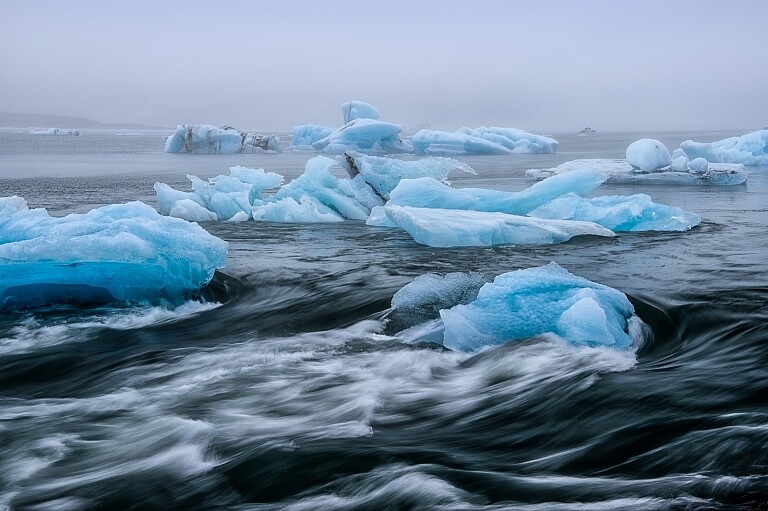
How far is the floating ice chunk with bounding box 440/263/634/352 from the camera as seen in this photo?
5.16m

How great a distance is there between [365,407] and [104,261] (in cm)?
303

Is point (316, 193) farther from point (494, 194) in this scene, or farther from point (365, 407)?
point (365, 407)

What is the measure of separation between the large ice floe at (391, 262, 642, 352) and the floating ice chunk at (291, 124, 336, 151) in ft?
120

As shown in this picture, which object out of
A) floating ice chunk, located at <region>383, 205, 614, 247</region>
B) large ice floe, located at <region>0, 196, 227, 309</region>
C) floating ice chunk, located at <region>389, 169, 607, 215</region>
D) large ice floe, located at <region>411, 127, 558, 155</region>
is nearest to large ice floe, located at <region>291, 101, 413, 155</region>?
large ice floe, located at <region>411, 127, 558, 155</region>

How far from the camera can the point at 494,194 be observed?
1121 cm

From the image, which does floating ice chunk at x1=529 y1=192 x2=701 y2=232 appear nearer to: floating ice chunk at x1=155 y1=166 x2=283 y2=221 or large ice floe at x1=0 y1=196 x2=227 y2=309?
floating ice chunk at x1=155 y1=166 x2=283 y2=221

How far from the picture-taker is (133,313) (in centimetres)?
647

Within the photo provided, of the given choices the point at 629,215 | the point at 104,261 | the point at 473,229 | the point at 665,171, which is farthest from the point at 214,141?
the point at 104,261

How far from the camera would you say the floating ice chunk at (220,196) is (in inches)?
481

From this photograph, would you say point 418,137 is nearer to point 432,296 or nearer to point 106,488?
point 432,296

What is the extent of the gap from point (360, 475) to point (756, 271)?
5.65m

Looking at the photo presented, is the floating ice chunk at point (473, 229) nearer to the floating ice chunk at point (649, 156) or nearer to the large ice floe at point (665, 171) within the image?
the large ice floe at point (665, 171)

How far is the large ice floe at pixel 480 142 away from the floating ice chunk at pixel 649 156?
53.6 feet

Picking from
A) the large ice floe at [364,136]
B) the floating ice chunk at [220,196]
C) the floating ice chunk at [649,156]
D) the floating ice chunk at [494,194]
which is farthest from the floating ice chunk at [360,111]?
the floating ice chunk at [494,194]
